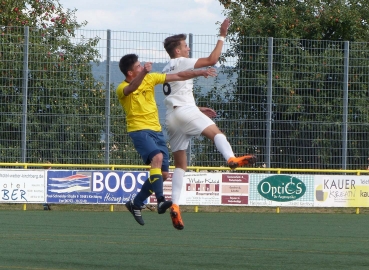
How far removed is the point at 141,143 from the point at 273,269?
311cm

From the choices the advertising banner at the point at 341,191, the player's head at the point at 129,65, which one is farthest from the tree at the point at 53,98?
the player's head at the point at 129,65

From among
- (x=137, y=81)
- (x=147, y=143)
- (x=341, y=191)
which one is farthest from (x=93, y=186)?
(x=137, y=81)

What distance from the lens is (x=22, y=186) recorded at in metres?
20.5

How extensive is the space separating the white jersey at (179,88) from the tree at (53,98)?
11.4 m

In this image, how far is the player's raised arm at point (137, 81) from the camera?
9.11 m

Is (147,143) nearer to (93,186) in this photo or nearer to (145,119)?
(145,119)

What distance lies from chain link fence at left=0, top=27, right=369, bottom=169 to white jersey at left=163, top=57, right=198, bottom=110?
10741 millimetres

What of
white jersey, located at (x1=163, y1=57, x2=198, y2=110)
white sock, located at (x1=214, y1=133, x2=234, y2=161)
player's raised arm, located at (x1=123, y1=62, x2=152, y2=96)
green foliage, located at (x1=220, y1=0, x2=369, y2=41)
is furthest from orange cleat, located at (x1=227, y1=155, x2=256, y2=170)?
green foliage, located at (x1=220, y1=0, x2=369, y2=41)

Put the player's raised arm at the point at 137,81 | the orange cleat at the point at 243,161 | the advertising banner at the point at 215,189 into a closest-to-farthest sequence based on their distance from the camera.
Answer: the orange cleat at the point at 243,161
the player's raised arm at the point at 137,81
the advertising banner at the point at 215,189

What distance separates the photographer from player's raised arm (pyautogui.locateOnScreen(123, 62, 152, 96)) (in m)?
9.11

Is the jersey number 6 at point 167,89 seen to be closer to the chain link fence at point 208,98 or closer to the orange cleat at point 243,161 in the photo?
the orange cleat at point 243,161

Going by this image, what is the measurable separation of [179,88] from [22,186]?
38.0 feet

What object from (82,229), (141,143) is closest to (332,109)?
(82,229)

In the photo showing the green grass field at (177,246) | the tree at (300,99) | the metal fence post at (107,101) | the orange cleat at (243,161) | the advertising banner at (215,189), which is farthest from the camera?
the tree at (300,99)
